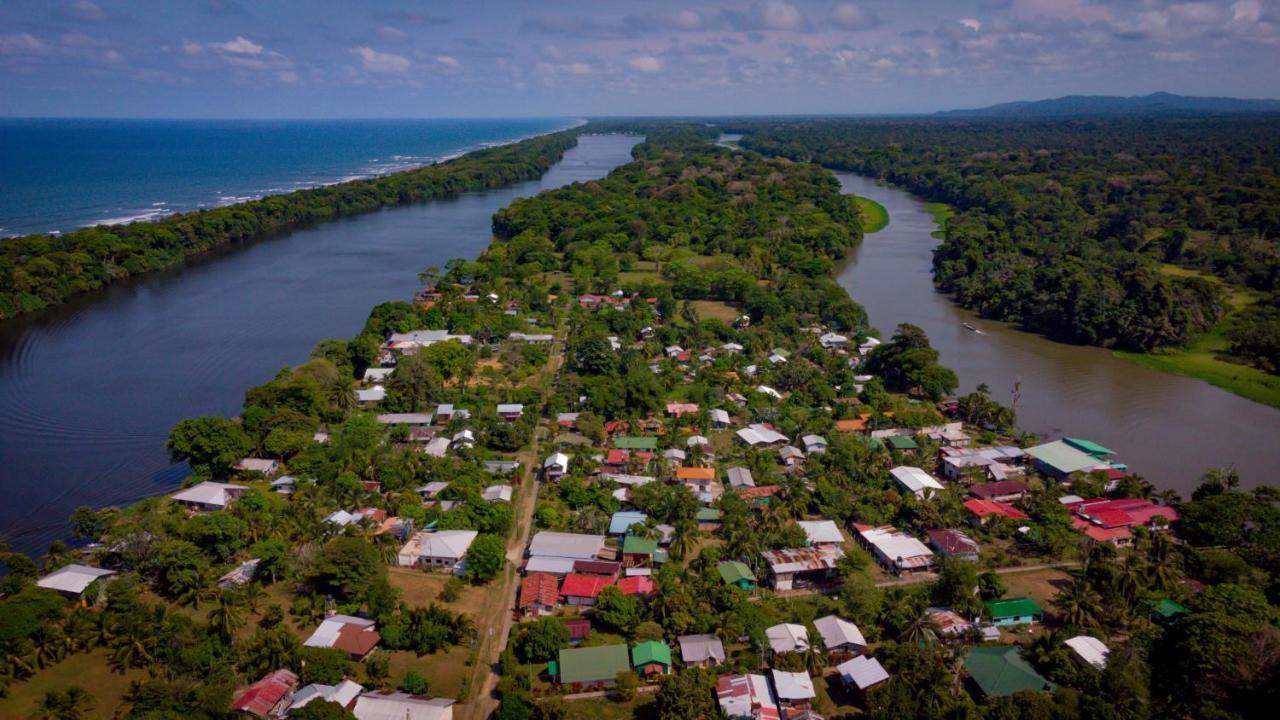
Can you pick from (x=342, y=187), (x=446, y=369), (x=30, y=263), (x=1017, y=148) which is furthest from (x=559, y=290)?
(x=1017, y=148)

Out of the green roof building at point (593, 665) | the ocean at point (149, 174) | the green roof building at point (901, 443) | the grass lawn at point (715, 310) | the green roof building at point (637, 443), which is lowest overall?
the green roof building at point (593, 665)

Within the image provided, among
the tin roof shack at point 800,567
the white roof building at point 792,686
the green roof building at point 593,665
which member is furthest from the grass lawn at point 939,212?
the green roof building at point 593,665

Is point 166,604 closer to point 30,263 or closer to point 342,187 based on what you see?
point 30,263

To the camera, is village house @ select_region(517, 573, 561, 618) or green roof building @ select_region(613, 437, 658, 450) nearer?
village house @ select_region(517, 573, 561, 618)

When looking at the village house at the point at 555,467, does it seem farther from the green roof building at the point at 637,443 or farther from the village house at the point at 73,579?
the village house at the point at 73,579

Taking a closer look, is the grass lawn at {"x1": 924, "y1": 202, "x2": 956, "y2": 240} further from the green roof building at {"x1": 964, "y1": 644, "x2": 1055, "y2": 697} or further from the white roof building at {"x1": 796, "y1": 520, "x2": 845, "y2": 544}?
the green roof building at {"x1": 964, "y1": 644, "x2": 1055, "y2": 697}

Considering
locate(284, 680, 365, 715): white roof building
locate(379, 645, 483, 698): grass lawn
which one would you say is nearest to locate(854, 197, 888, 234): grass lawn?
locate(379, 645, 483, 698): grass lawn
